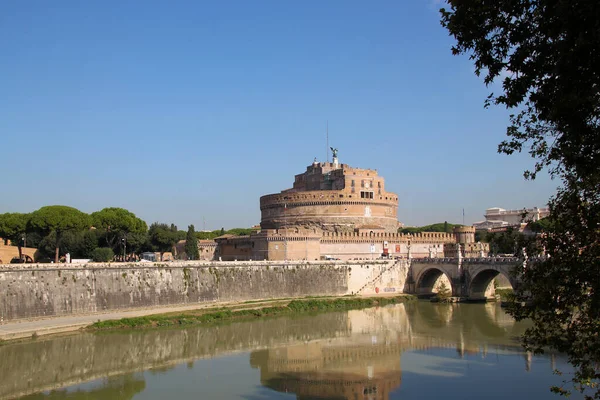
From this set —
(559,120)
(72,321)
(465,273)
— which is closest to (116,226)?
(72,321)

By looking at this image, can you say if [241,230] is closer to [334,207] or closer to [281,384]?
[334,207]

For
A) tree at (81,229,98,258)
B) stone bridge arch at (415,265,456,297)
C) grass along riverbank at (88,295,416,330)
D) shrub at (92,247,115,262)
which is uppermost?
tree at (81,229,98,258)

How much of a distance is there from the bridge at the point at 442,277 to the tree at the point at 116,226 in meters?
16.1

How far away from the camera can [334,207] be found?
47.1 metres

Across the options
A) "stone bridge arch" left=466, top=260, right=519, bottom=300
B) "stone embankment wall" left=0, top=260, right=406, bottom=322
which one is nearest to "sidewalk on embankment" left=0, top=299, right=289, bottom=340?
"stone embankment wall" left=0, top=260, right=406, bottom=322

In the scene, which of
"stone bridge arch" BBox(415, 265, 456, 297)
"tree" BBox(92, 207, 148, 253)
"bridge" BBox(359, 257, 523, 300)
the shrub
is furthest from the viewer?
"tree" BBox(92, 207, 148, 253)

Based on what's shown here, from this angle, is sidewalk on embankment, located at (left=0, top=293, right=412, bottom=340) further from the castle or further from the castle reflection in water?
the castle

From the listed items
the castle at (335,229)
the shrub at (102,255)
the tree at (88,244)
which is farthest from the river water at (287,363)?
the tree at (88,244)

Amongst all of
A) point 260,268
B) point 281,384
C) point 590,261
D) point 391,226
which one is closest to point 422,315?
point 260,268

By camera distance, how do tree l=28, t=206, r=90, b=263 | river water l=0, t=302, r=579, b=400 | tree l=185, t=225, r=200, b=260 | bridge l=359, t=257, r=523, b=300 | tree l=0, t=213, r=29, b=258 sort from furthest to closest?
tree l=185, t=225, r=200, b=260 < tree l=0, t=213, r=29, b=258 < tree l=28, t=206, r=90, b=263 < bridge l=359, t=257, r=523, b=300 < river water l=0, t=302, r=579, b=400

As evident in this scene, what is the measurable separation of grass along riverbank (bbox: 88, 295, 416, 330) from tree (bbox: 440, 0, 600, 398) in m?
20.2

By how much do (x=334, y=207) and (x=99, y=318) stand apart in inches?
928

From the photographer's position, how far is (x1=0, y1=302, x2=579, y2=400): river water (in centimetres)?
1692

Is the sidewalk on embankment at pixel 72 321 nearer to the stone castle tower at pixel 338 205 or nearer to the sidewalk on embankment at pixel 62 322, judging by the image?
the sidewalk on embankment at pixel 62 322
